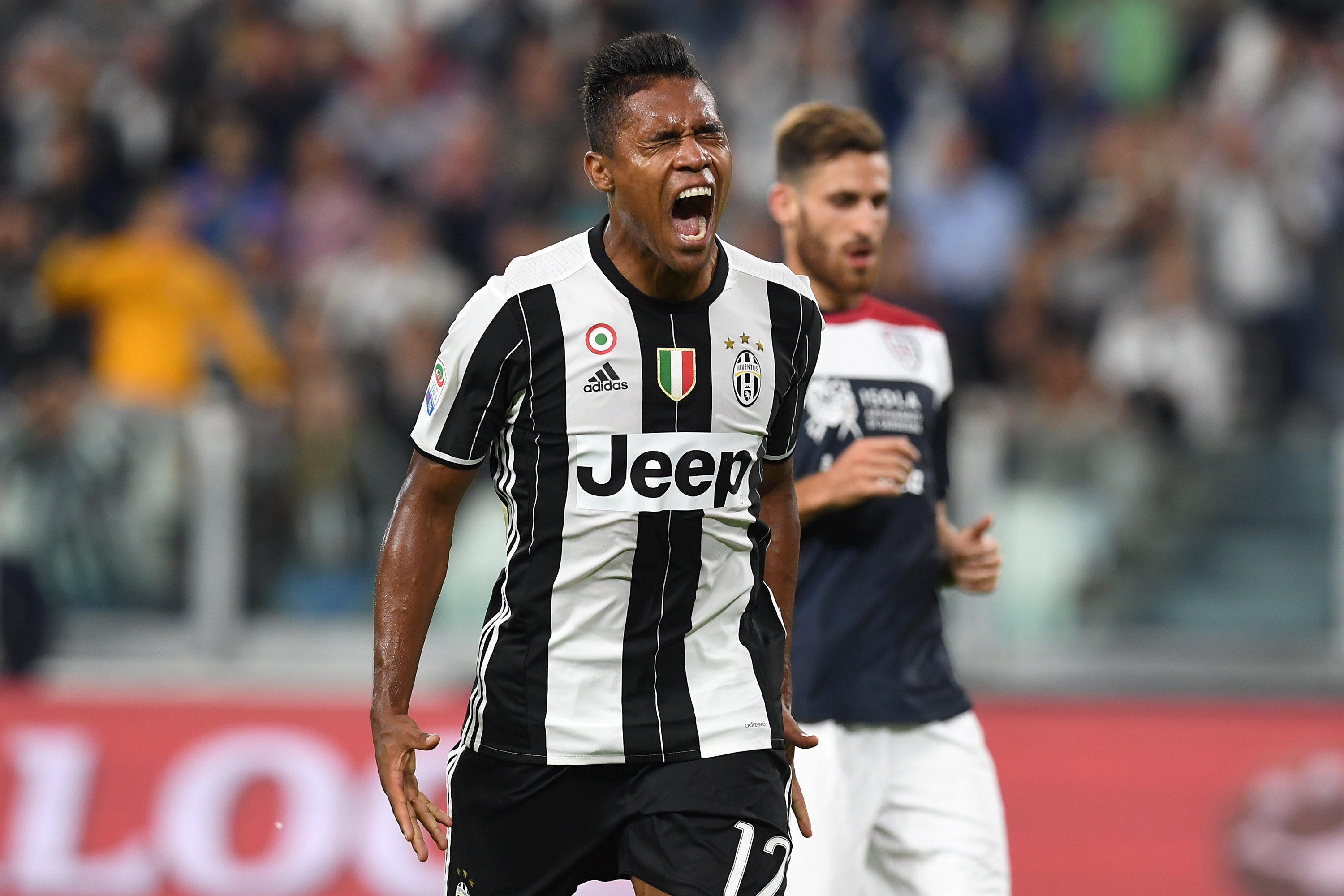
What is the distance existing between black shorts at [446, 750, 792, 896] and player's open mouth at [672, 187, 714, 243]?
1.03m

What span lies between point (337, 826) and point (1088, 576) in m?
3.32

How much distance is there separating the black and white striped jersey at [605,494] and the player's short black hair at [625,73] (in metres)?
0.25

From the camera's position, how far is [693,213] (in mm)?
3514

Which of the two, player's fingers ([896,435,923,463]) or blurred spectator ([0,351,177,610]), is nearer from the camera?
player's fingers ([896,435,923,463])

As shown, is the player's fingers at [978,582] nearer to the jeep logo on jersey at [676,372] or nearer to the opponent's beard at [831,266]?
the opponent's beard at [831,266]

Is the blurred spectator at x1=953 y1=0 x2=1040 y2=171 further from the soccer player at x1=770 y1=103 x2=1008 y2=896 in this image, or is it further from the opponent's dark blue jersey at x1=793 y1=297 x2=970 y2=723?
the opponent's dark blue jersey at x1=793 y1=297 x2=970 y2=723

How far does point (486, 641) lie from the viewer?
365cm

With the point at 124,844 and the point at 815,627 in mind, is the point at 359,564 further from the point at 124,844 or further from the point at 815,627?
the point at 815,627

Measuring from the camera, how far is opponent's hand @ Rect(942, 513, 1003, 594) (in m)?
4.73

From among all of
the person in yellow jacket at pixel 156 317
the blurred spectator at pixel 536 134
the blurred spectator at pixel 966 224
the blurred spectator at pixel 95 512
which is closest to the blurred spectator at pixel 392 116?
the blurred spectator at pixel 536 134

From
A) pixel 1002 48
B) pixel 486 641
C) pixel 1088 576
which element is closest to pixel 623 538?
pixel 486 641

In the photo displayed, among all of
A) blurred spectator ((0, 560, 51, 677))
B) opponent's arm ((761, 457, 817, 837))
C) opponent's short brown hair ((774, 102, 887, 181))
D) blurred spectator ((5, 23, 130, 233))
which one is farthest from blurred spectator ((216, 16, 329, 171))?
opponent's arm ((761, 457, 817, 837))

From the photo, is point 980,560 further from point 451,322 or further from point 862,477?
point 451,322

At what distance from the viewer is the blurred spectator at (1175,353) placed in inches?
341
